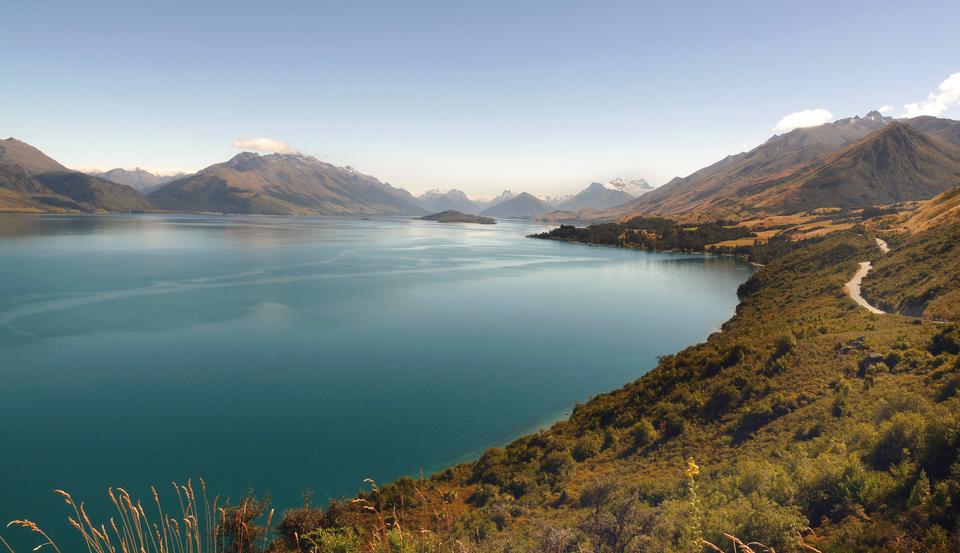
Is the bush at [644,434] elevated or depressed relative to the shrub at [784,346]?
depressed

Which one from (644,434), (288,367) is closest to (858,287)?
(644,434)

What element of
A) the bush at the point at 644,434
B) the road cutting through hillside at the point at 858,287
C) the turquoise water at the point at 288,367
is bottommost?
the turquoise water at the point at 288,367

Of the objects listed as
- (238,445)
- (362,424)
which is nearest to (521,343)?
(362,424)

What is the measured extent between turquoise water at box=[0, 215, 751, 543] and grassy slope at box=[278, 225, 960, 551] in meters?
6.91

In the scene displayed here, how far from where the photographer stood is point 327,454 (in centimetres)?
3048

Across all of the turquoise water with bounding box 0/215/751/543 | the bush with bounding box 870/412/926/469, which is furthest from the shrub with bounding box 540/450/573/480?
the bush with bounding box 870/412/926/469

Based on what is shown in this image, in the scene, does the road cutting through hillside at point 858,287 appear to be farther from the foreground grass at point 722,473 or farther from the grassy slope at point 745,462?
the grassy slope at point 745,462

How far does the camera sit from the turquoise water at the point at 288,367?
1150 inches

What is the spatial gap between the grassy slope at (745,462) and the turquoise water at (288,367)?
691 centimetres

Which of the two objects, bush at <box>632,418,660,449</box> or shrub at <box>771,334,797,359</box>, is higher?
shrub at <box>771,334,797,359</box>

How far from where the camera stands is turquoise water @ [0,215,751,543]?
2920 centimetres

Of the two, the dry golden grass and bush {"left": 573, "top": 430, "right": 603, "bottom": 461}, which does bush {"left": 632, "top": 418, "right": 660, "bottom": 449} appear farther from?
the dry golden grass

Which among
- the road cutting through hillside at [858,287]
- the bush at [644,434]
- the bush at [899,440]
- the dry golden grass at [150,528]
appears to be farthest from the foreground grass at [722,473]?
the road cutting through hillside at [858,287]

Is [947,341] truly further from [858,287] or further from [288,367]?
[288,367]
